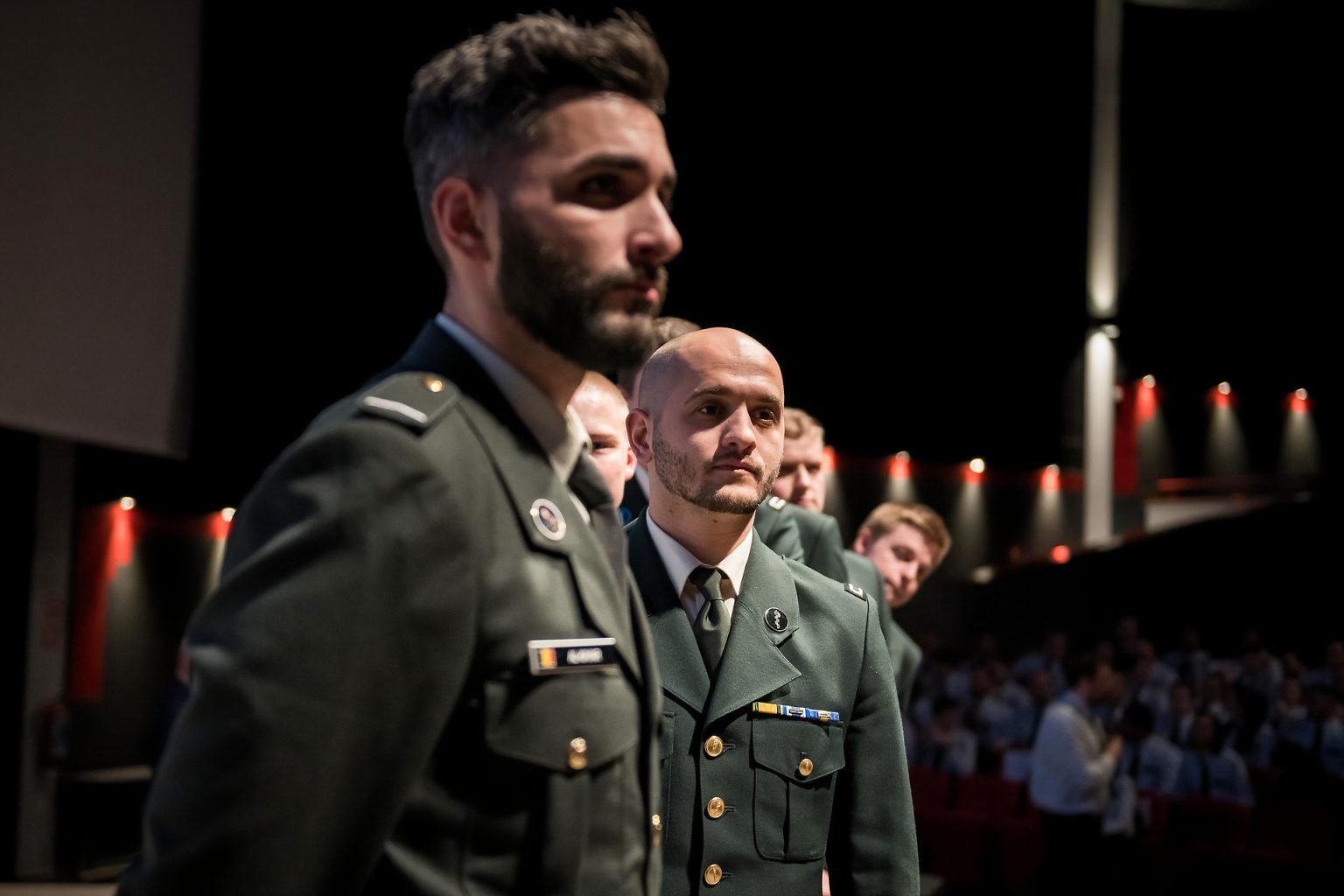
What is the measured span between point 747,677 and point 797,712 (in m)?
0.09

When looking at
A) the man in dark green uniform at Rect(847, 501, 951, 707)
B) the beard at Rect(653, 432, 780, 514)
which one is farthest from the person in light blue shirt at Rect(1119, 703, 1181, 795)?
the beard at Rect(653, 432, 780, 514)

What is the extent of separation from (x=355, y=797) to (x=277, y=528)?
212mm

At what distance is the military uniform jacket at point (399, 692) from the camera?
93 centimetres

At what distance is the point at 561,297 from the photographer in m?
1.12

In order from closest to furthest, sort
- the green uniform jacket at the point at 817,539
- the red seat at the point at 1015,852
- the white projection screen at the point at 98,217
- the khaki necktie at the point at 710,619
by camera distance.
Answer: the khaki necktie at the point at 710,619
the green uniform jacket at the point at 817,539
the white projection screen at the point at 98,217
the red seat at the point at 1015,852

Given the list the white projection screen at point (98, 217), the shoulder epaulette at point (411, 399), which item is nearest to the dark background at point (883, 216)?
the white projection screen at point (98, 217)

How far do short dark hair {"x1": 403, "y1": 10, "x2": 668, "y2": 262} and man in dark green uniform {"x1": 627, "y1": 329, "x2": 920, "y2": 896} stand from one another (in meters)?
0.72

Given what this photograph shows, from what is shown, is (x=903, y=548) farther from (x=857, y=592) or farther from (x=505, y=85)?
(x=505, y=85)

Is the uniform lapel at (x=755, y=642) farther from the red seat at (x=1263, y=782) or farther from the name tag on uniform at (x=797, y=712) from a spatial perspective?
the red seat at (x=1263, y=782)

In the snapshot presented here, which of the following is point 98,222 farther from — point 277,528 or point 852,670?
point 277,528

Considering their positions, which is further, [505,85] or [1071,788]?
[1071,788]

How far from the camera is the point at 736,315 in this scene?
7973mm

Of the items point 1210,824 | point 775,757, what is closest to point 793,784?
point 775,757

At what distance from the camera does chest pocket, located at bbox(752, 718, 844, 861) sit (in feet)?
5.76
